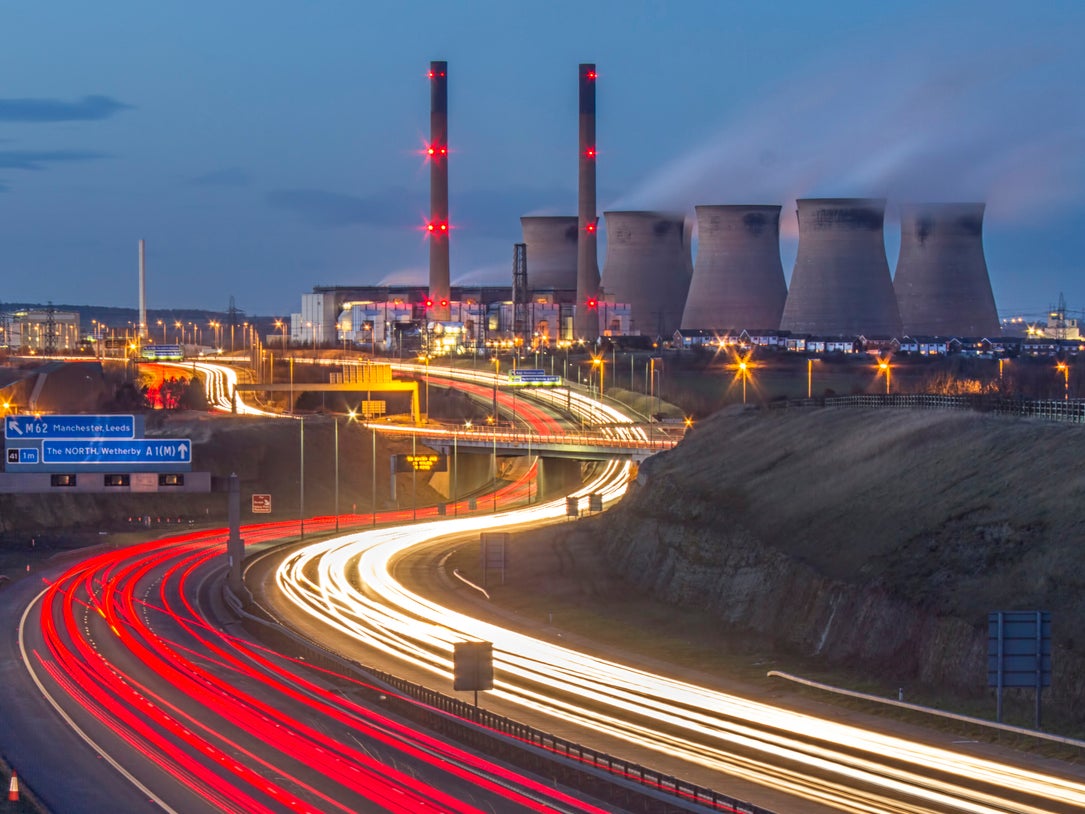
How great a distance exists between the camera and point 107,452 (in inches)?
1772

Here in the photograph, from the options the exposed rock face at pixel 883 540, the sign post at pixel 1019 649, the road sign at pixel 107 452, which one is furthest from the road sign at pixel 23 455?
the sign post at pixel 1019 649

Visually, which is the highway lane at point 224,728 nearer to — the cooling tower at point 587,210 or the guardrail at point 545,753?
the guardrail at point 545,753

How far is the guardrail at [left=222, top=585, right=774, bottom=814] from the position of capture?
20.0 metres

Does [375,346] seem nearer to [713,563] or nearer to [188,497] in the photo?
[188,497]

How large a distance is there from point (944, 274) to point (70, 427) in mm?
87063

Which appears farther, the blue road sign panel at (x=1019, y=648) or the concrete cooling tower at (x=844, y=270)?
the concrete cooling tower at (x=844, y=270)

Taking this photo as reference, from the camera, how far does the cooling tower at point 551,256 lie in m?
159

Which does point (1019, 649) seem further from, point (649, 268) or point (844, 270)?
point (649, 268)

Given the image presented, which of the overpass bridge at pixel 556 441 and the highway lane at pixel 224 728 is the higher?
the overpass bridge at pixel 556 441

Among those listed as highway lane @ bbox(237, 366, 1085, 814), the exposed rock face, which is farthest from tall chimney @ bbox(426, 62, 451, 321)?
highway lane @ bbox(237, 366, 1085, 814)

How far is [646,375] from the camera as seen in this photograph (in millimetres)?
120562

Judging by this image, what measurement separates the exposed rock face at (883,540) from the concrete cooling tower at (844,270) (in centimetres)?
6188

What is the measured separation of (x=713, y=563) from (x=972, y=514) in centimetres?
869

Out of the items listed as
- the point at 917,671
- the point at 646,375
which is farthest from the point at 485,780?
the point at 646,375
